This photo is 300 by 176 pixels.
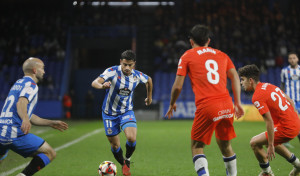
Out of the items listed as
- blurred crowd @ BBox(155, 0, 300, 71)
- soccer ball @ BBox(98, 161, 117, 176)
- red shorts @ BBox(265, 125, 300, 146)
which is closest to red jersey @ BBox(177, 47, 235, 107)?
red shorts @ BBox(265, 125, 300, 146)

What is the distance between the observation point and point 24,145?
184 inches

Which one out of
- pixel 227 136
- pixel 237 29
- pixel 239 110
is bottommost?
pixel 227 136

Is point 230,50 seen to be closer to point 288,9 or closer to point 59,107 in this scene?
point 288,9

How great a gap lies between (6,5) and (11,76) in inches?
338

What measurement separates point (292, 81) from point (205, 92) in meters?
5.83

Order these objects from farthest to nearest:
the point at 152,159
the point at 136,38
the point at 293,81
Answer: the point at 136,38 → the point at 293,81 → the point at 152,159

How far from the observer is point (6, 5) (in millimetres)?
30562

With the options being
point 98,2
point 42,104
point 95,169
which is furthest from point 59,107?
point 95,169

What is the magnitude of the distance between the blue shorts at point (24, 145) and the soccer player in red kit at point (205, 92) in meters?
1.83

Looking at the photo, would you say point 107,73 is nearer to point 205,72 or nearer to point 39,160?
point 39,160

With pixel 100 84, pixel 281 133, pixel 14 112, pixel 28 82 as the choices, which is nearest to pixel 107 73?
pixel 100 84

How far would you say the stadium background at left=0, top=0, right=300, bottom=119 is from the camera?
24.2 m

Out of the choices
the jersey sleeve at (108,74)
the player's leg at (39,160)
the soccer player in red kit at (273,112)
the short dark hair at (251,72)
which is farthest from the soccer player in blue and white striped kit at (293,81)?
the player's leg at (39,160)

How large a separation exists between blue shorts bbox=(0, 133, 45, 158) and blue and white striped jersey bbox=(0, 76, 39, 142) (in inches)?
3.0
